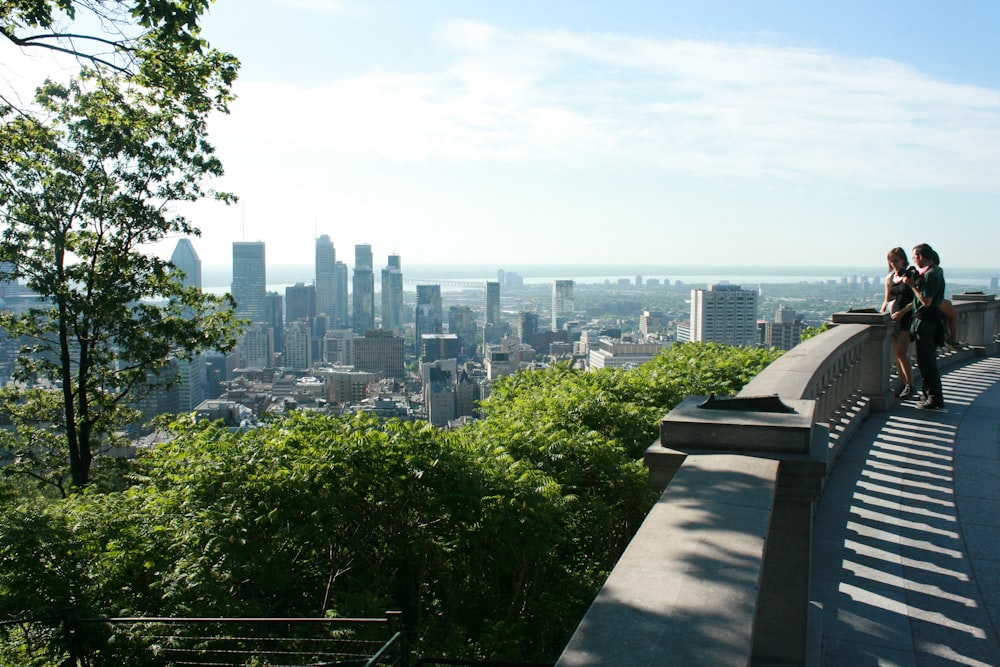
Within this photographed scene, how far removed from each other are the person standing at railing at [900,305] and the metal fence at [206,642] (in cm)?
696

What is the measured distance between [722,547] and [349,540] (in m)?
3.85

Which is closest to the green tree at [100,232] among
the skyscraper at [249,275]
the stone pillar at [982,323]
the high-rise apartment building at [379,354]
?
the stone pillar at [982,323]

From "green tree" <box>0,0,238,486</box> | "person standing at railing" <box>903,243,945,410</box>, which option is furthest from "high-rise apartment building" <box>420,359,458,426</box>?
"person standing at railing" <box>903,243,945,410</box>

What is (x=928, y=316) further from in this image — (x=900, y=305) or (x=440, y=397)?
(x=440, y=397)

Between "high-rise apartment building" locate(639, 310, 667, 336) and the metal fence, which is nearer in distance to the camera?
the metal fence

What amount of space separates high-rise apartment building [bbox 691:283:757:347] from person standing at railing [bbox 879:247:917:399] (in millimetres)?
107982

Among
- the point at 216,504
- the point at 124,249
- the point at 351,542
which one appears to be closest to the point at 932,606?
the point at 351,542

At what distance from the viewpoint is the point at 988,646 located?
12.3ft

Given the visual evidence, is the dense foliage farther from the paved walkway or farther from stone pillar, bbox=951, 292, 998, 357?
stone pillar, bbox=951, 292, 998, 357

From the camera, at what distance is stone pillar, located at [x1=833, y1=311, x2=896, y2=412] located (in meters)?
9.07

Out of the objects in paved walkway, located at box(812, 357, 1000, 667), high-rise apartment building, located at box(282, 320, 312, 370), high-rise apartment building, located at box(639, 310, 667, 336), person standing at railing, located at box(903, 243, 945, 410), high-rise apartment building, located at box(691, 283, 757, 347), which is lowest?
high-rise apartment building, located at box(282, 320, 312, 370)

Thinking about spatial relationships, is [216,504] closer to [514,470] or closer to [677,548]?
[514,470]

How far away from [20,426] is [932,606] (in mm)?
17209

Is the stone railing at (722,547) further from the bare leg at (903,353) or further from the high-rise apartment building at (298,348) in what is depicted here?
the high-rise apartment building at (298,348)
